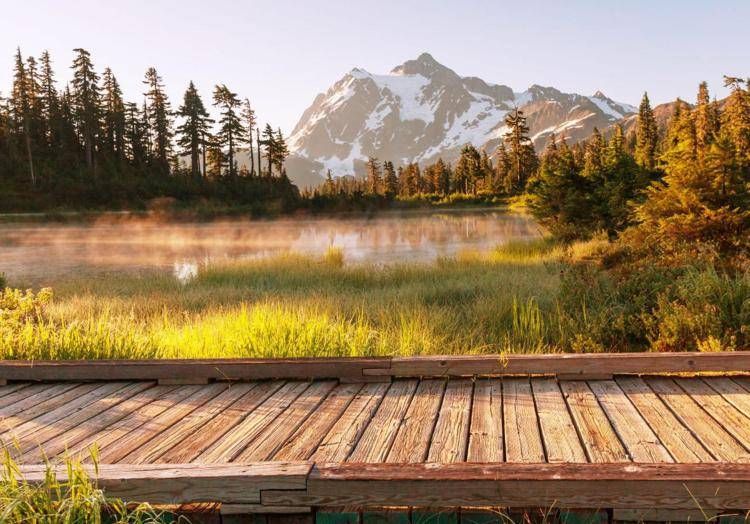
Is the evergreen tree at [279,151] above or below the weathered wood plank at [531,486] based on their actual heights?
above

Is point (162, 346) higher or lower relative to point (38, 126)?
lower

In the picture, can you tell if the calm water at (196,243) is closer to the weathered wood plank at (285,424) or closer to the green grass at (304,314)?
the green grass at (304,314)

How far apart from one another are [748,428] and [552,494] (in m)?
1.62

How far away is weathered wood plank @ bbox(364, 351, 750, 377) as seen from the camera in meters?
4.26

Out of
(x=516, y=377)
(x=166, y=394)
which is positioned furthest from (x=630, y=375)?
(x=166, y=394)

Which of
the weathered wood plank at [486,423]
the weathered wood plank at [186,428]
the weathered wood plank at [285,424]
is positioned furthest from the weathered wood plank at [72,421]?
the weathered wood plank at [486,423]

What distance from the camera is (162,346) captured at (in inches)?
257

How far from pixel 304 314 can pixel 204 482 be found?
16.6 ft

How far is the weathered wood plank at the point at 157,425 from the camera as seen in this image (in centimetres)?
322

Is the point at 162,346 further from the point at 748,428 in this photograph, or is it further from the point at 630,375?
the point at 748,428

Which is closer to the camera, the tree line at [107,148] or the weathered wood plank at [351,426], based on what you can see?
the weathered wood plank at [351,426]

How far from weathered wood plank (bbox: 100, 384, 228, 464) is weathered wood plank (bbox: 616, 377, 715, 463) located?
3.03 m

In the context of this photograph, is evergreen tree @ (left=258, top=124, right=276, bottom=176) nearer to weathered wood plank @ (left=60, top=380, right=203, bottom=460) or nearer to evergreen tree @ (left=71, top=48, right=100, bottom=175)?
evergreen tree @ (left=71, top=48, right=100, bottom=175)

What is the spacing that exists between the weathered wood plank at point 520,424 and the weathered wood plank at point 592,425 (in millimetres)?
255
